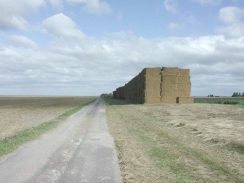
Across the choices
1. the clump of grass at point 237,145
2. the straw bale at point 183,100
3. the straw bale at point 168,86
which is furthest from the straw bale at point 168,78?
the clump of grass at point 237,145

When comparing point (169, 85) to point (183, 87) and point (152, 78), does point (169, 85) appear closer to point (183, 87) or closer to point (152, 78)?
point (183, 87)

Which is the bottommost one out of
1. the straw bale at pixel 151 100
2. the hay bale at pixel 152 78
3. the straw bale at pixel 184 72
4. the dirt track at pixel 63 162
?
the dirt track at pixel 63 162

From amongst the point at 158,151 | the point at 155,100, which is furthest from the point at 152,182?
the point at 155,100

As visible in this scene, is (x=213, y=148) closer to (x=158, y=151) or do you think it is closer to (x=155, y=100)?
(x=158, y=151)

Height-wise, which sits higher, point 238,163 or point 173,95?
point 173,95

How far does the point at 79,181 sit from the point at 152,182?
1.54 m

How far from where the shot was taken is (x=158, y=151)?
9.07 m

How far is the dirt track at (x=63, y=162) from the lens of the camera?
6.38 m

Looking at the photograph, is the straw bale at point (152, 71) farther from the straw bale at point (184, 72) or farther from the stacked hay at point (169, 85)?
the straw bale at point (184, 72)

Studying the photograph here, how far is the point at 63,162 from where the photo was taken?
773 centimetres

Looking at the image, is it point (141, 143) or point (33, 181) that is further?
point (141, 143)

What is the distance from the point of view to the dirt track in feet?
20.9

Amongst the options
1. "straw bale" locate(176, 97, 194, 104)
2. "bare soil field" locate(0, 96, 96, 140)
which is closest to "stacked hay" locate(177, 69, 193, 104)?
"straw bale" locate(176, 97, 194, 104)

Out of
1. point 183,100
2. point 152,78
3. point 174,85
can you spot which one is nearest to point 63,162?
point 152,78
